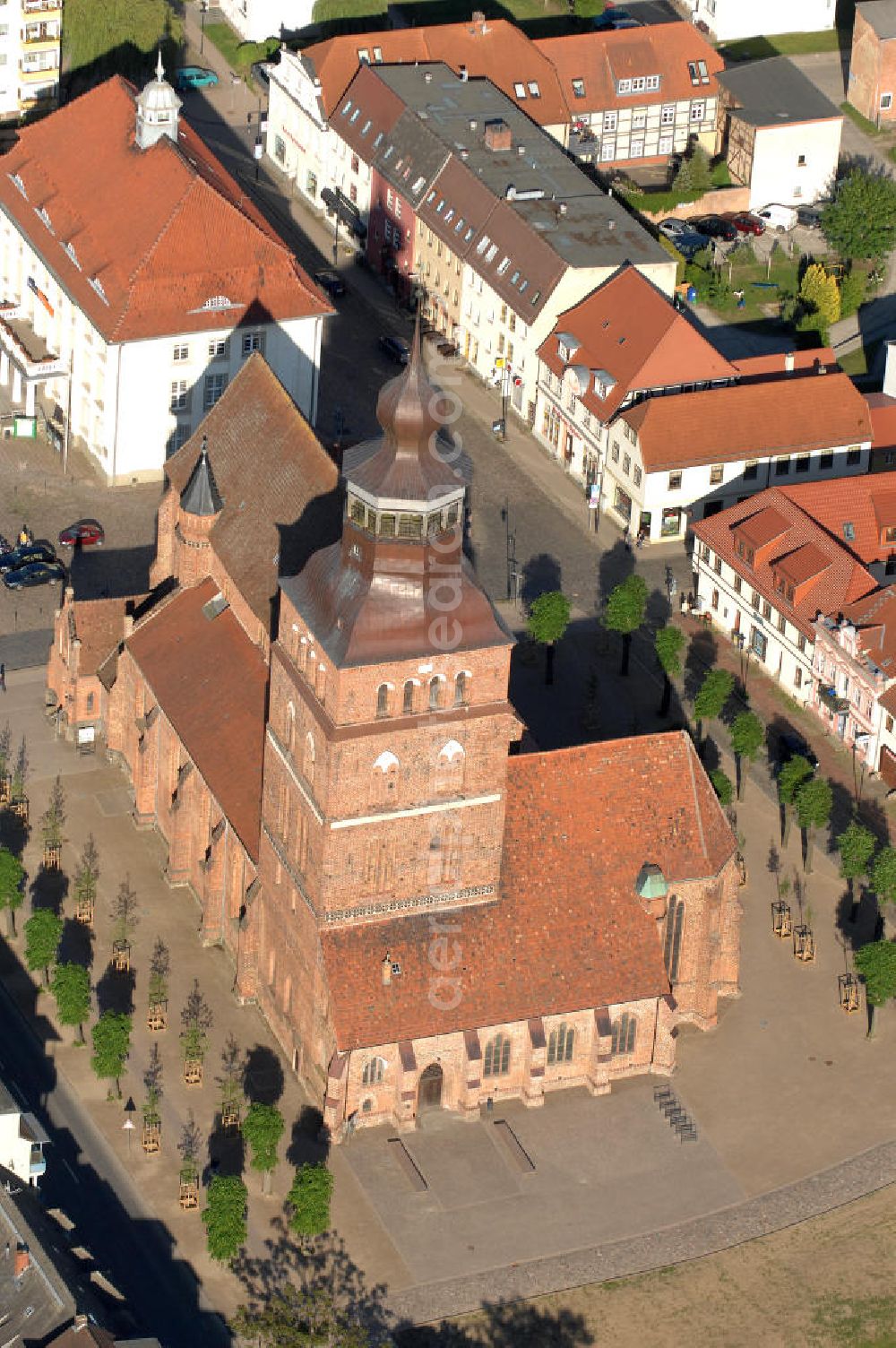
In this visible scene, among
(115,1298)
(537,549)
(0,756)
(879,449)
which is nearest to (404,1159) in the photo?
(115,1298)

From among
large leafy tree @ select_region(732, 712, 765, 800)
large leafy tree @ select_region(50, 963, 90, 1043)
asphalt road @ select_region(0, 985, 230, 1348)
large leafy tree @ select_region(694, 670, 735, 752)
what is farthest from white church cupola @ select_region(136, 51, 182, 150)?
asphalt road @ select_region(0, 985, 230, 1348)

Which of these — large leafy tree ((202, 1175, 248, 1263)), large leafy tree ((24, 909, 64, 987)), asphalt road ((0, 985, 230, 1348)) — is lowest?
asphalt road ((0, 985, 230, 1348))

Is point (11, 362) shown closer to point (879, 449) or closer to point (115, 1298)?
point (879, 449)

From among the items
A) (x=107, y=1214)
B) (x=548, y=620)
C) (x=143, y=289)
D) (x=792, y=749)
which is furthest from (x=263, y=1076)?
(x=143, y=289)

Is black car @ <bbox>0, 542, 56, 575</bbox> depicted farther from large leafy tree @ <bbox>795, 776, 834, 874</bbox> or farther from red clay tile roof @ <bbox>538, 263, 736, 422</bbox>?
large leafy tree @ <bbox>795, 776, 834, 874</bbox>

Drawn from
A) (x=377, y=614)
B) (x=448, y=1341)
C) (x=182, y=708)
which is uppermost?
(x=377, y=614)

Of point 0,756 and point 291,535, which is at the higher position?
point 291,535
